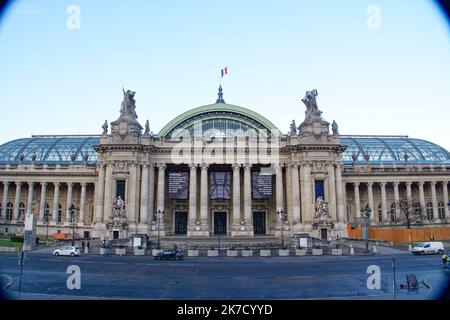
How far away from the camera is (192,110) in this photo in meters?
73.6

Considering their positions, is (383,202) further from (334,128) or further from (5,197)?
(5,197)

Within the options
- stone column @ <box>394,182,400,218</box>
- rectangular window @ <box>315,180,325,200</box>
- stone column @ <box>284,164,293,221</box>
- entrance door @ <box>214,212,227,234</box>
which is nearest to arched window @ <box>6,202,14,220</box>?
entrance door @ <box>214,212,227,234</box>

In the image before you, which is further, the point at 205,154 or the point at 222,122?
the point at 222,122

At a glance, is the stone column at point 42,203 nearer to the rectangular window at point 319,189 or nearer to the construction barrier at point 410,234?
the rectangular window at point 319,189

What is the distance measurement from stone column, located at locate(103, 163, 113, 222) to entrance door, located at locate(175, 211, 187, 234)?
1376 cm

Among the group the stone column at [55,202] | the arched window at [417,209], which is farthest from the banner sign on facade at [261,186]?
the stone column at [55,202]

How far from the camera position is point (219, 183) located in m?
65.9

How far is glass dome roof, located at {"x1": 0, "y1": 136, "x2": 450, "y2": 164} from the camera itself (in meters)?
86.4

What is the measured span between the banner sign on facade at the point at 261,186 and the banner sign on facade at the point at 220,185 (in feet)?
15.7

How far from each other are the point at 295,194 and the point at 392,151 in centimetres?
3900

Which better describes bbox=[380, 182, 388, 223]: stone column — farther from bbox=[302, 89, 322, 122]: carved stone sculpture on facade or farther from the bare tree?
bbox=[302, 89, 322, 122]: carved stone sculpture on facade
